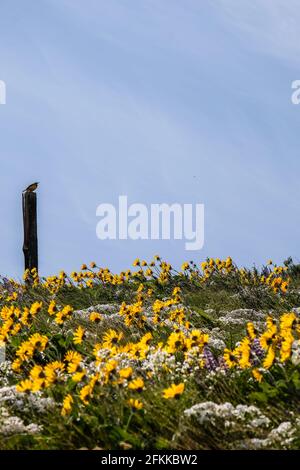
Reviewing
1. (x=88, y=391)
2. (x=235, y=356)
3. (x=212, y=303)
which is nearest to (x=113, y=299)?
(x=212, y=303)

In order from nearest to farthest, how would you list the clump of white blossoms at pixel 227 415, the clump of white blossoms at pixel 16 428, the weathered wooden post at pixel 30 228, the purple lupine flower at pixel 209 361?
the clump of white blossoms at pixel 227 415 < the clump of white blossoms at pixel 16 428 < the purple lupine flower at pixel 209 361 < the weathered wooden post at pixel 30 228

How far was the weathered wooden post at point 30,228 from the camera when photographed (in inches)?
712

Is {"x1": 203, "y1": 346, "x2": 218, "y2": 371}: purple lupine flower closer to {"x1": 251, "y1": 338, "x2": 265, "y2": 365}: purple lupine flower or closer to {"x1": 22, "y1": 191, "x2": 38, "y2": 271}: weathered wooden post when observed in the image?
{"x1": 251, "y1": 338, "x2": 265, "y2": 365}: purple lupine flower

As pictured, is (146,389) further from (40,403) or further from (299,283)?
(299,283)

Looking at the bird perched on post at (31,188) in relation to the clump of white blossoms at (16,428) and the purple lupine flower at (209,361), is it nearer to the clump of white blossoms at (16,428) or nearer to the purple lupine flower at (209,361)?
the purple lupine flower at (209,361)

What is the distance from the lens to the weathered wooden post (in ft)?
59.4

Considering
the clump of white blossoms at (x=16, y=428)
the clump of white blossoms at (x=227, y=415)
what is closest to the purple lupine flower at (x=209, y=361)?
the clump of white blossoms at (x=227, y=415)

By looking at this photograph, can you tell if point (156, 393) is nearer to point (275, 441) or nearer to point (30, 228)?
point (275, 441)

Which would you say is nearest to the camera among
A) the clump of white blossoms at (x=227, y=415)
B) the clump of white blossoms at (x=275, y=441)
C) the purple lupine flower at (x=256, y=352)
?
the clump of white blossoms at (x=275, y=441)

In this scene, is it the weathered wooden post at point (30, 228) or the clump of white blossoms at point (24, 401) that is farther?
the weathered wooden post at point (30, 228)

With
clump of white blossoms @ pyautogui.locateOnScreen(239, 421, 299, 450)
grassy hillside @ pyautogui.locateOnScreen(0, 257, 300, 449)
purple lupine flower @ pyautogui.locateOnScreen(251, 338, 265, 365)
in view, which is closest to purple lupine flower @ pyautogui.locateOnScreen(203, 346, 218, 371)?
grassy hillside @ pyautogui.locateOnScreen(0, 257, 300, 449)
